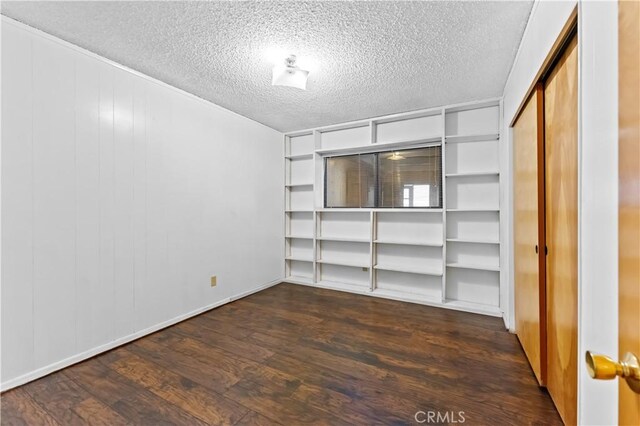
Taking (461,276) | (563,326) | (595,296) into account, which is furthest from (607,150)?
(461,276)

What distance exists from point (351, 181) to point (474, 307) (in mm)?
2263

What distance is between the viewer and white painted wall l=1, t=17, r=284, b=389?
5.97 feet

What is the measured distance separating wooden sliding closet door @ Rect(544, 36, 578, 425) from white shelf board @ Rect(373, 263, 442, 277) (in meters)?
1.71

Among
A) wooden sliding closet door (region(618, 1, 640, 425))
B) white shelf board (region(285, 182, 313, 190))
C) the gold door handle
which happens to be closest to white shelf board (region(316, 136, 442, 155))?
white shelf board (region(285, 182, 313, 190))

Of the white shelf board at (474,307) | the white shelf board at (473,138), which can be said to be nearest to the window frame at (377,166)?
the white shelf board at (473,138)

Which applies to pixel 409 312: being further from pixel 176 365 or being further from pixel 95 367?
pixel 95 367

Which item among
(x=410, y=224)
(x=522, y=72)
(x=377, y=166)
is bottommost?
(x=410, y=224)

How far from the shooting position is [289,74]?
228 cm

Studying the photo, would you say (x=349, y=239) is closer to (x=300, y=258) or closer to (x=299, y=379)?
(x=300, y=258)

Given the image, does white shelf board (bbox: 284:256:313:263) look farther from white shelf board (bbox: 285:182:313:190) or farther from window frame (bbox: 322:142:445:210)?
white shelf board (bbox: 285:182:313:190)

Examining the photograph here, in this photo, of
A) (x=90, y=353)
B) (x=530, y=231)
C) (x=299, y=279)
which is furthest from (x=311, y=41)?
(x=299, y=279)

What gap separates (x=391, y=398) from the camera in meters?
1.69

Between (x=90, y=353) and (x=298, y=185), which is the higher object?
(x=298, y=185)

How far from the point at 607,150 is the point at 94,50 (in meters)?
3.16
